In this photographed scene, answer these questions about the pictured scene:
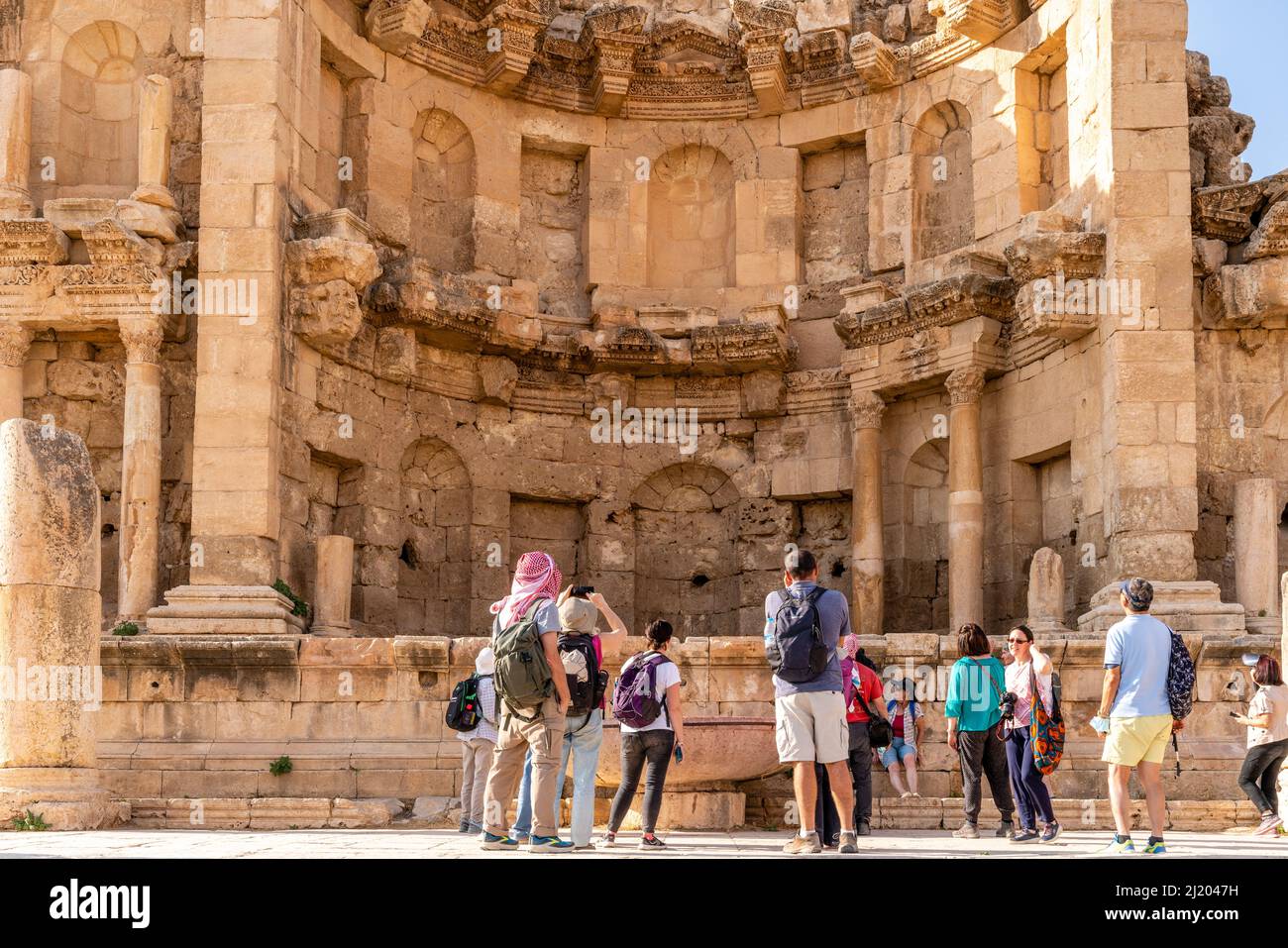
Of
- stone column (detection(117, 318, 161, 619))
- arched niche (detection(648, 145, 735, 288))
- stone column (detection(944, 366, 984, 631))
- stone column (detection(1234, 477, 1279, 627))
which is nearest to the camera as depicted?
stone column (detection(1234, 477, 1279, 627))

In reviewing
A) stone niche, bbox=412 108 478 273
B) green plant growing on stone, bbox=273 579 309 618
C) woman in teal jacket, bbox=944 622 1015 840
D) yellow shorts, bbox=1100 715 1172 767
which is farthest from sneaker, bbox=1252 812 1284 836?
stone niche, bbox=412 108 478 273

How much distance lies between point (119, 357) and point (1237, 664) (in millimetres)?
12299

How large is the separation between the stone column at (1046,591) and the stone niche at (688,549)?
5333 mm

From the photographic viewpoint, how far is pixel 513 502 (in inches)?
849

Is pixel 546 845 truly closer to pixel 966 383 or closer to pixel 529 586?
pixel 529 586

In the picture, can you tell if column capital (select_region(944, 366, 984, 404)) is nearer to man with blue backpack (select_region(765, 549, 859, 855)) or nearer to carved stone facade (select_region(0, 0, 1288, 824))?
carved stone facade (select_region(0, 0, 1288, 824))

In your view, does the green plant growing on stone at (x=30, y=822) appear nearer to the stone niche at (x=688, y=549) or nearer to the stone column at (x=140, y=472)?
the stone column at (x=140, y=472)

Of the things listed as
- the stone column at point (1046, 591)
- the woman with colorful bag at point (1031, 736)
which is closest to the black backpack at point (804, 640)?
the woman with colorful bag at point (1031, 736)

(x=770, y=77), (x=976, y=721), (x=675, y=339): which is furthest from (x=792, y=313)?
(x=976, y=721)

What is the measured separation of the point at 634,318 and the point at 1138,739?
12894 millimetres

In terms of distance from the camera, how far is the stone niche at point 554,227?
22.4 m

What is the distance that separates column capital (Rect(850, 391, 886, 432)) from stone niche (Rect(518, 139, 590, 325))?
13.0ft

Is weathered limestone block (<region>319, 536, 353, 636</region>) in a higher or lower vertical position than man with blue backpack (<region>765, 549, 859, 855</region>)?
higher

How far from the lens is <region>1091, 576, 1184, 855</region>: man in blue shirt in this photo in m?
9.73
